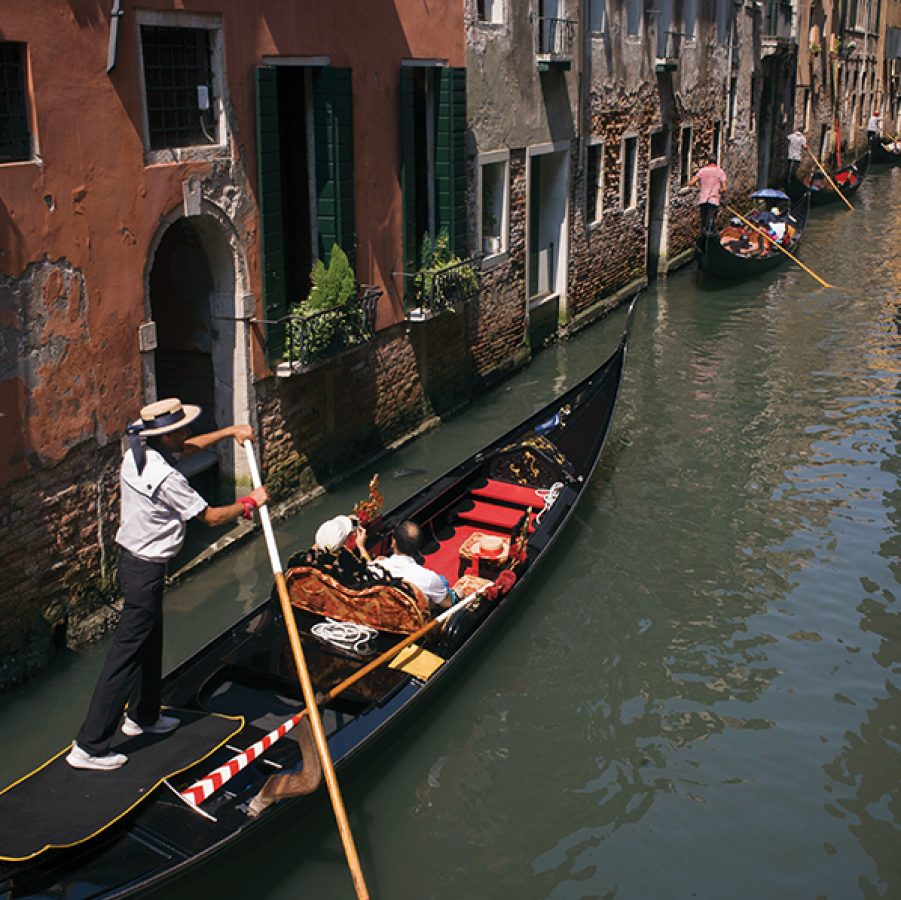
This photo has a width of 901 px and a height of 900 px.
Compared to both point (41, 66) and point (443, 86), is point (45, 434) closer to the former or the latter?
point (41, 66)

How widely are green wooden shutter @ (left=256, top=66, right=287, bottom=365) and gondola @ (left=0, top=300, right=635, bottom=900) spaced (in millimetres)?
1336

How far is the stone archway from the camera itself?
6.29 meters

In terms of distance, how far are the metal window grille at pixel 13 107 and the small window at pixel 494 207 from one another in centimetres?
506

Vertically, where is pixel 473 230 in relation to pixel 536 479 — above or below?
above

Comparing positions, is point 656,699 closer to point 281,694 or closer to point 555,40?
point 281,694

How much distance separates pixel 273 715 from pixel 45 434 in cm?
166

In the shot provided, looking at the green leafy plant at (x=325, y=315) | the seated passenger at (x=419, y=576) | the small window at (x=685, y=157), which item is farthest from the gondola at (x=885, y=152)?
the seated passenger at (x=419, y=576)

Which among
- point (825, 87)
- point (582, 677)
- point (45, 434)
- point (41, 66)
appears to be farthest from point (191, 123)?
point (825, 87)

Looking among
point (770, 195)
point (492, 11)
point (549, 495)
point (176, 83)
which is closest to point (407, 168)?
point (492, 11)

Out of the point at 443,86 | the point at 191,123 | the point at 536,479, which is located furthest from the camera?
the point at 443,86

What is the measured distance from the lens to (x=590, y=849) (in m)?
4.24

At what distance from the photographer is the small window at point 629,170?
41.7 ft

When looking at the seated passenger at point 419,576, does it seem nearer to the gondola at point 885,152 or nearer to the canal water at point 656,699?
the canal water at point 656,699

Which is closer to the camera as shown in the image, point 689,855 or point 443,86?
point 689,855
